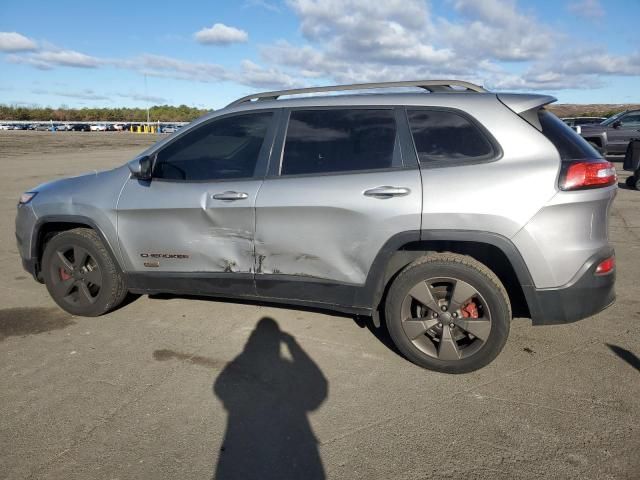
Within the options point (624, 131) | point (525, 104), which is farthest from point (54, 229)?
point (624, 131)

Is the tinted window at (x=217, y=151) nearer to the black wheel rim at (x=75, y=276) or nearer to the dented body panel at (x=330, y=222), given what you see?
the dented body panel at (x=330, y=222)

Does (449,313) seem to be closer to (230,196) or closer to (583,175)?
(583,175)

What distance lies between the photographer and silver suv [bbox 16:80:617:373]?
121 inches

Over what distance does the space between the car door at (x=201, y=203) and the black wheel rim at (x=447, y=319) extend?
4.14 ft

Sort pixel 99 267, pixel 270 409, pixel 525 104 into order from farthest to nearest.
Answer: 1. pixel 99 267
2. pixel 525 104
3. pixel 270 409

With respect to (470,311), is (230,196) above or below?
above

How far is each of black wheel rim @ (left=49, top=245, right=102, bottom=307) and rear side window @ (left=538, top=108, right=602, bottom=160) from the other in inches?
143

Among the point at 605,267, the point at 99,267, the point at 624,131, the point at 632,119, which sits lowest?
the point at 99,267

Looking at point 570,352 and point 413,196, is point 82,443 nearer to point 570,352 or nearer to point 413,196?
point 413,196

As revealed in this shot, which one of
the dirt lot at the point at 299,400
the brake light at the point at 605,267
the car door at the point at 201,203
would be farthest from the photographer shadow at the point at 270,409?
the brake light at the point at 605,267

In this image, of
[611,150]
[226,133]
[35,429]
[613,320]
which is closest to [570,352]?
[613,320]

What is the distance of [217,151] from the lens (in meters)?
3.93

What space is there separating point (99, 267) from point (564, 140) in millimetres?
3703

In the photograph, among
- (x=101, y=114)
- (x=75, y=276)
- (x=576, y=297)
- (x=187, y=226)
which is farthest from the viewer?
(x=101, y=114)
